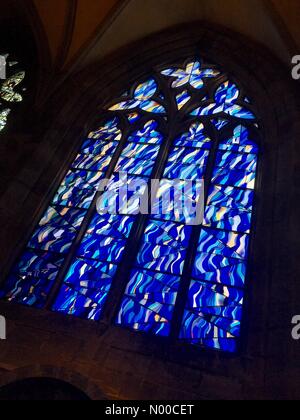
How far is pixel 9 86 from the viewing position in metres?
8.02

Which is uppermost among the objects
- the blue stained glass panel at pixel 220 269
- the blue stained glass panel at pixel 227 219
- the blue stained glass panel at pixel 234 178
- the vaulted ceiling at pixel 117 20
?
the vaulted ceiling at pixel 117 20

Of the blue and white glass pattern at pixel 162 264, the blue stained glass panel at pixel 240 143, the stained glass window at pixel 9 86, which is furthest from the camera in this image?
the stained glass window at pixel 9 86

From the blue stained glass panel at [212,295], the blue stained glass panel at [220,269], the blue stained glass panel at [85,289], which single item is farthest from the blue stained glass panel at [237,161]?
the blue stained glass panel at [85,289]

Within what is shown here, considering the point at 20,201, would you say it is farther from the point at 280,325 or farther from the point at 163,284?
the point at 280,325

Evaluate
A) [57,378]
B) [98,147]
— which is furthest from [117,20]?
[57,378]

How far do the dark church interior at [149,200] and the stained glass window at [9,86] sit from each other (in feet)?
0.12

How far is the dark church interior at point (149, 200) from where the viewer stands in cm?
416

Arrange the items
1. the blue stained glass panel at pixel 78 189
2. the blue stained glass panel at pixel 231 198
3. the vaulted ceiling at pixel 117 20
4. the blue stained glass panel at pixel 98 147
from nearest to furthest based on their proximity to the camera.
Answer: the blue stained glass panel at pixel 231 198 < the blue stained glass panel at pixel 78 189 < the blue stained glass panel at pixel 98 147 < the vaulted ceiling at pixel 117 20

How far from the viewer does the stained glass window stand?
7438 millimetres

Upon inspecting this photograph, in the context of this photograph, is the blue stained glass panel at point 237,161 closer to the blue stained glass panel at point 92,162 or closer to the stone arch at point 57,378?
the blue stained glass panel at point 92,162

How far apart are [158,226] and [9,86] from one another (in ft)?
14.3

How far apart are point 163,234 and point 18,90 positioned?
14.0 feet

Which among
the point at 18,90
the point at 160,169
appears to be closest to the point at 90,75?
the point at 18,90

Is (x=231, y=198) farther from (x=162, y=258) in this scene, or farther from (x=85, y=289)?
(x=85, y=289)
